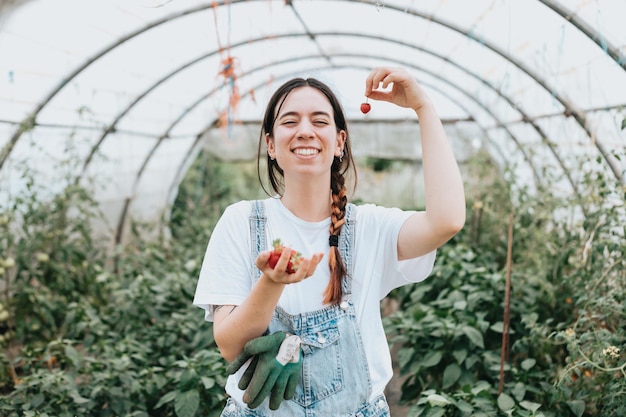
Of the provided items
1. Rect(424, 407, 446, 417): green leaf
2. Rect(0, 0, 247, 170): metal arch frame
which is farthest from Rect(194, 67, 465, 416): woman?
Rect(0, 0, 247, 170): metal arch frame

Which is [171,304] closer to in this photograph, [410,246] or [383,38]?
[410,246]

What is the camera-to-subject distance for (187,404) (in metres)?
2.39

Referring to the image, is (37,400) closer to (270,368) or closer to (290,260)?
(270,368)

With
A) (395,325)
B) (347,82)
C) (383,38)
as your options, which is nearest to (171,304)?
(395,325)

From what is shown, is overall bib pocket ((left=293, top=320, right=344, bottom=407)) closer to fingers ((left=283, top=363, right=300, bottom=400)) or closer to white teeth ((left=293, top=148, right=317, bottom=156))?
fingers ((left=283, top=363, right=300, bottom=400))

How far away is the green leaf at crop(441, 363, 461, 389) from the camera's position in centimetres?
265

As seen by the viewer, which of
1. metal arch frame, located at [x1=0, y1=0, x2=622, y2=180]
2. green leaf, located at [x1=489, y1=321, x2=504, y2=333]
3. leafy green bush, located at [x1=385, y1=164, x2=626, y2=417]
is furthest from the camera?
metal arch frame, located at [x1=0, y1=0, x2=622, y2=180]

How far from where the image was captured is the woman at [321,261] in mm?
1243

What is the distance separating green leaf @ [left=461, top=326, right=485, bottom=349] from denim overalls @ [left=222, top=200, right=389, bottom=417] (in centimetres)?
150

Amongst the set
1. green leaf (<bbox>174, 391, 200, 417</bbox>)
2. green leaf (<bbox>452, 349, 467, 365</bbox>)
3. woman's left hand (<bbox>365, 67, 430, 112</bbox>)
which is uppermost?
woman's left hand (<bbox>365, 67, 430, 112</bbox>)

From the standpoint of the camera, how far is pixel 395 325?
3105 millimetres

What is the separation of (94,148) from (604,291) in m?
4.59

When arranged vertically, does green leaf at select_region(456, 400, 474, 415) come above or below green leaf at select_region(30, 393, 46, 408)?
below

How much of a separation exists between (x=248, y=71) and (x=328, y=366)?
19.5 ft
